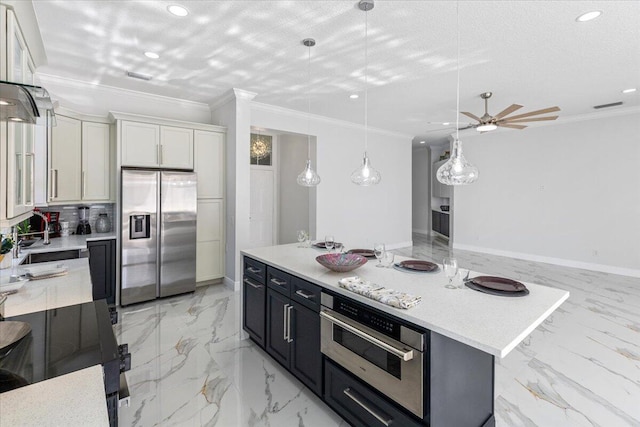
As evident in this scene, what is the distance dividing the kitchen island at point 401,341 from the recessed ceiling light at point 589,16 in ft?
7.77

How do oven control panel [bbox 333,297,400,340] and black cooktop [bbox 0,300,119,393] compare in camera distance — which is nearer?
black cooktop [bbox 0,300,119,393]

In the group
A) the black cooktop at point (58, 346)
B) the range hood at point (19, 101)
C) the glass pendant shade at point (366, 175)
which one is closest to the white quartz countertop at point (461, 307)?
the glass pendant shade at point (366, 175)

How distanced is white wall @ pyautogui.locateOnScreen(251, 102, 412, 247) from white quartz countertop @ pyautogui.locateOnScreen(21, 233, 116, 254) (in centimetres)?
274

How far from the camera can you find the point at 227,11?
102 inches

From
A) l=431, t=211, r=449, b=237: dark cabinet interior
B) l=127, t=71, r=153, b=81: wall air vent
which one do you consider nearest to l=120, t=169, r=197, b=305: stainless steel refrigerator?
l=127, t=71, r=153, b=81: wall air vent

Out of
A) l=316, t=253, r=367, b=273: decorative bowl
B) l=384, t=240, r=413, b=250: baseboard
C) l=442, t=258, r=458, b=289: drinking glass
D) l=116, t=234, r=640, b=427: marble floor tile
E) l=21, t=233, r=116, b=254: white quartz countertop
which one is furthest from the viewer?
l=384, t=240, r=413, b=250: baseboard

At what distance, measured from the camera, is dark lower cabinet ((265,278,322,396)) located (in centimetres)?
214

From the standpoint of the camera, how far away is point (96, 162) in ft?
13.4

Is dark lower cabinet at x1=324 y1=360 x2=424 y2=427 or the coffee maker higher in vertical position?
the coffee maker

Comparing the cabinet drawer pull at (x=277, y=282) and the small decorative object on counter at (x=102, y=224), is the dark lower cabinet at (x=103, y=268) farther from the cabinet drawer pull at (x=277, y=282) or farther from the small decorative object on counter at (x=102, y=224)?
the cabinet drawer pull at (x=277, y=282)

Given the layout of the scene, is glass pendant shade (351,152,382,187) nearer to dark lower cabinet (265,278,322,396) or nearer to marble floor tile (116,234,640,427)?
dark lower cabinet (265,278,322,396)

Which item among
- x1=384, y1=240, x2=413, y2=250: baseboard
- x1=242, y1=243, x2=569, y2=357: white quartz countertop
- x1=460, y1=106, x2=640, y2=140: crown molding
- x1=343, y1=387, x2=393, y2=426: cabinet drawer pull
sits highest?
x1=460, y1=106, x2=640, y2=140: crown molding

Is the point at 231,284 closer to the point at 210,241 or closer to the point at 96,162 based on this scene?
the point at 210,241

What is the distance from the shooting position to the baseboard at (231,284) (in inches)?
180
